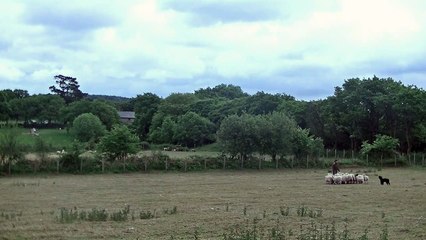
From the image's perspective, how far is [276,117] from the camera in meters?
62.6

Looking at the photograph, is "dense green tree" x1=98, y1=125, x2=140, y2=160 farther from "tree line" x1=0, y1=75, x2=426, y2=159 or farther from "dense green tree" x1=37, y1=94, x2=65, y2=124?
"dense green tree" x1=37, y1=94, x2=65, y2=124

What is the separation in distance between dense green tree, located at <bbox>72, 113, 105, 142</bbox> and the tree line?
1112 centimetres

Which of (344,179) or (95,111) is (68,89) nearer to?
(95,111)

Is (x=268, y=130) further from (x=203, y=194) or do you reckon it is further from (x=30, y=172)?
(x=203, y=194)

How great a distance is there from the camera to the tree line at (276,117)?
2422 inches

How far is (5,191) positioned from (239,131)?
99.9ft

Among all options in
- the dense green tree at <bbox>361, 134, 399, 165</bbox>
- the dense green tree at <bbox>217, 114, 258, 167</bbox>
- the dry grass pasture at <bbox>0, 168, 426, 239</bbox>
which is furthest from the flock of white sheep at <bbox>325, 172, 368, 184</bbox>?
the dense green tree at <bbox>361, 134, 399, 165</bbox>

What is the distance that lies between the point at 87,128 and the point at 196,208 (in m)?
89.0

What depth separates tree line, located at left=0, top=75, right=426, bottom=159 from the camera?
61.5m

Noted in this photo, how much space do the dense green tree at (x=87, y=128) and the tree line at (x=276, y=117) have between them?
11.1 m

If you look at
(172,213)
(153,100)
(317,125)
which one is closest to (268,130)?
(317,125)

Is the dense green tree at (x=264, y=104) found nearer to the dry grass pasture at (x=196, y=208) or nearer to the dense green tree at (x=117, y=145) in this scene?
the dense green tree at (x=117, y=145)

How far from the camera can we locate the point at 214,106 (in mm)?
121250

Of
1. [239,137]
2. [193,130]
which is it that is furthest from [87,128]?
[239,137]
